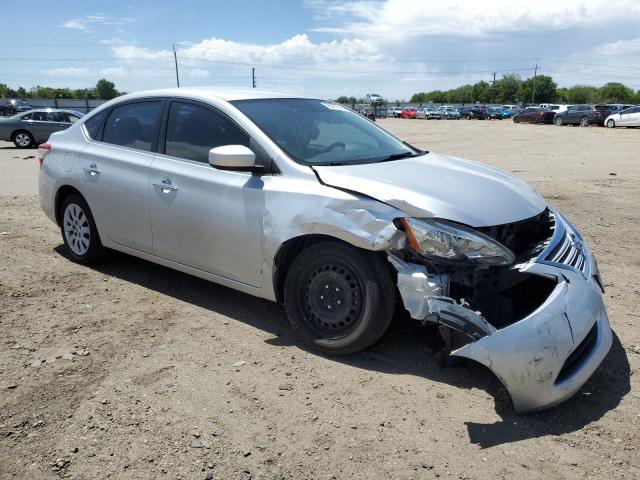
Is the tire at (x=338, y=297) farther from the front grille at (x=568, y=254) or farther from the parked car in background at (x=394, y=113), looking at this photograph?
the parked car in background at (x=394, y=113)

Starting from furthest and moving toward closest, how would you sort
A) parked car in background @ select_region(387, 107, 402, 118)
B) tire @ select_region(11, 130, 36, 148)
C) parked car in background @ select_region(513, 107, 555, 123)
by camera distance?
parked car in background @ select_region(387, 107, 402, 118), parked car in background @ select_region(513, 107, 555, 123), tire @ select_region(11, 130, 36, 148)

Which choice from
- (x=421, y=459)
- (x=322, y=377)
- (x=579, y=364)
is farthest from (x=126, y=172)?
(x=579, y=364)

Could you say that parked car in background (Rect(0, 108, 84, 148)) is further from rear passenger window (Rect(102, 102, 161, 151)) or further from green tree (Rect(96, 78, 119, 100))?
green tree (Rect(96, 78, 119, 100))

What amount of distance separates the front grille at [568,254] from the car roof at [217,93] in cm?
252

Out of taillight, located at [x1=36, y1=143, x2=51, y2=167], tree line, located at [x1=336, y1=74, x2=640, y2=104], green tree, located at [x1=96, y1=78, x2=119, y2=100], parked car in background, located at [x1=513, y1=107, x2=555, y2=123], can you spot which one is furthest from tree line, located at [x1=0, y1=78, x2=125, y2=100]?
taillight, located at [x1=36, y1=143, x2=51, y2=167]

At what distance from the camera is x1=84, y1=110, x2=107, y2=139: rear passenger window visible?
5.42m

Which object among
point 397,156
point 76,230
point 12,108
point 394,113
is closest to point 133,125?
point 76,230

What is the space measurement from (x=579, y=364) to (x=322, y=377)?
1.48m

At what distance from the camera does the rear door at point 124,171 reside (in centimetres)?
475

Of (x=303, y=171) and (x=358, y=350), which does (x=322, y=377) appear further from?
(x=303, y=171)

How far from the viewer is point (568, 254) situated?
3531 mm

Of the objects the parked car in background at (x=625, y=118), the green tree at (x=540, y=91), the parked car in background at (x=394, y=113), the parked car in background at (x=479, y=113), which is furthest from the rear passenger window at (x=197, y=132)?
the green tree at (x=540, y=91)

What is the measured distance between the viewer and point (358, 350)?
3658 mm

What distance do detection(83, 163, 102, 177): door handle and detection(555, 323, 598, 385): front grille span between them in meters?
4.08
